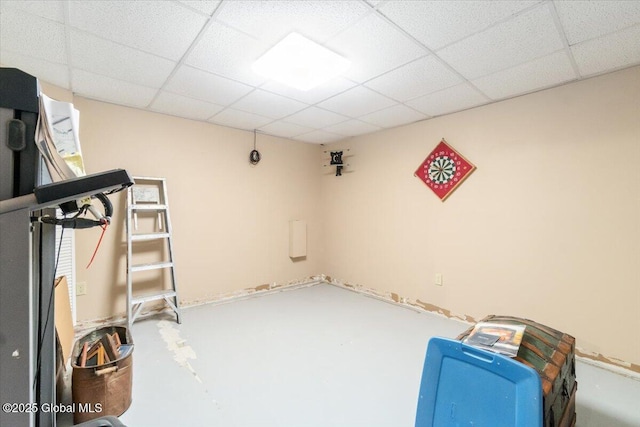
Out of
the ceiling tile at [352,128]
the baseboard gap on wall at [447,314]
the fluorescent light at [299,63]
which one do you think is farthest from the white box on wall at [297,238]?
the fluorescent light at [299,63]

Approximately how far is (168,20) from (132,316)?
2.59 m

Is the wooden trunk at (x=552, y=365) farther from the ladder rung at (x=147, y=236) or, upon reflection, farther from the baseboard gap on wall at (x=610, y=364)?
the ladder rung at (x=147, y=236)

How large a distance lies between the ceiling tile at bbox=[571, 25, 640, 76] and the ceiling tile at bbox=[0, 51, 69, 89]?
3.59 metres

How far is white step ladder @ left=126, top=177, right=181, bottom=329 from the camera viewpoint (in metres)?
2.77

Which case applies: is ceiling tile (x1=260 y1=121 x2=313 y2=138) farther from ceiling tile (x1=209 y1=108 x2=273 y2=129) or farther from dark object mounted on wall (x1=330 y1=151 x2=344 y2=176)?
dark object mounted on wall (x1=330 y1=151 x2=344 y2=176)

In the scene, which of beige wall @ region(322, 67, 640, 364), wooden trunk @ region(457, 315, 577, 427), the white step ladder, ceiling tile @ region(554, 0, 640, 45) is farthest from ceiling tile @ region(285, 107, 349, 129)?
wooden trunk @ region(457, 315, 577, 427)

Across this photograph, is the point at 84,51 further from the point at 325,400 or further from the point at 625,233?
the point at 625,233

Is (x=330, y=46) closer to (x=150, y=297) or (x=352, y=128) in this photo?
(x=352, y=128)

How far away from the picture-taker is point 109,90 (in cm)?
251

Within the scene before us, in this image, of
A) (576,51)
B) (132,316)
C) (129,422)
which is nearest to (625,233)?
(576,51)

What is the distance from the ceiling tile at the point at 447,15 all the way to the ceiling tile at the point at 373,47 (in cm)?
8

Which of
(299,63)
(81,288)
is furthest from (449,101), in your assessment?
(81,288)

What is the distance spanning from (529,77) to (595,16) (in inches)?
28.0

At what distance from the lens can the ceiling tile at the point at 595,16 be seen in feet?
4.75
